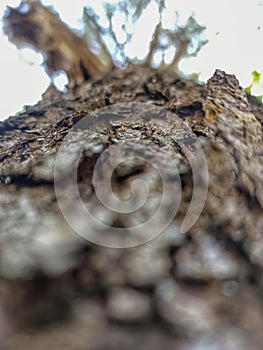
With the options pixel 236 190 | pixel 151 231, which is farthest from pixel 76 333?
pixel 236 190

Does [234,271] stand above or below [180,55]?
below

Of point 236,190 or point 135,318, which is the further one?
point 236,190

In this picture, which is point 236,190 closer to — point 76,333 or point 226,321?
point 226,321

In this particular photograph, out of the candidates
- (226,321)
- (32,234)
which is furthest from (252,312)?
(32,234)

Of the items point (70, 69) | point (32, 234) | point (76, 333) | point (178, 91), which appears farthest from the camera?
point (70, 69)

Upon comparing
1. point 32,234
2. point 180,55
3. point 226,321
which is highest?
point 180,55

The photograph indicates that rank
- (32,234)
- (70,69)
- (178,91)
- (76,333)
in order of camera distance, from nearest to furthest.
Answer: (76,333)
(32,234)
(178,91)
(70,69)
